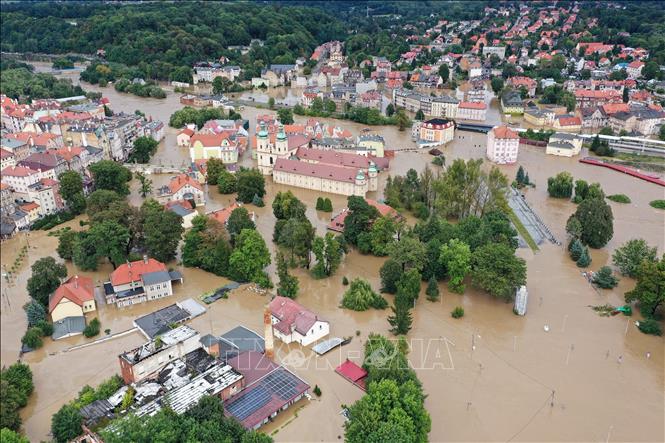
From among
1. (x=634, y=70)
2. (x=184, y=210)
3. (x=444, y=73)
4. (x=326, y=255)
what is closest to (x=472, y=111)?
(x=444, y=73)

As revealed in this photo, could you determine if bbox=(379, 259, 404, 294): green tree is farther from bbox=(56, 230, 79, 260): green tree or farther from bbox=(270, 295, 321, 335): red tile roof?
bbox=(56, 230, 79, 260): green tree

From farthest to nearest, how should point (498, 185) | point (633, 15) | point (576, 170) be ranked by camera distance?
point (633, 15) < point (576, 170) < point (498, 185)

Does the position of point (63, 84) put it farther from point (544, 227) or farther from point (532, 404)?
point (532, 404)

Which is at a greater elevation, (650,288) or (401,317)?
(650,288)

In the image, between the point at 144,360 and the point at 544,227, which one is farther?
the point at 544,227

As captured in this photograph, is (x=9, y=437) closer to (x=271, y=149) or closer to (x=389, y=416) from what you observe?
(x=389, y=416)

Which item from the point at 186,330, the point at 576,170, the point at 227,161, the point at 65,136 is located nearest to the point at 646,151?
the point at 576,170

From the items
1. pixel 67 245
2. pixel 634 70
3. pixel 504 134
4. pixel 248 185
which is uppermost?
pixel 634 70
